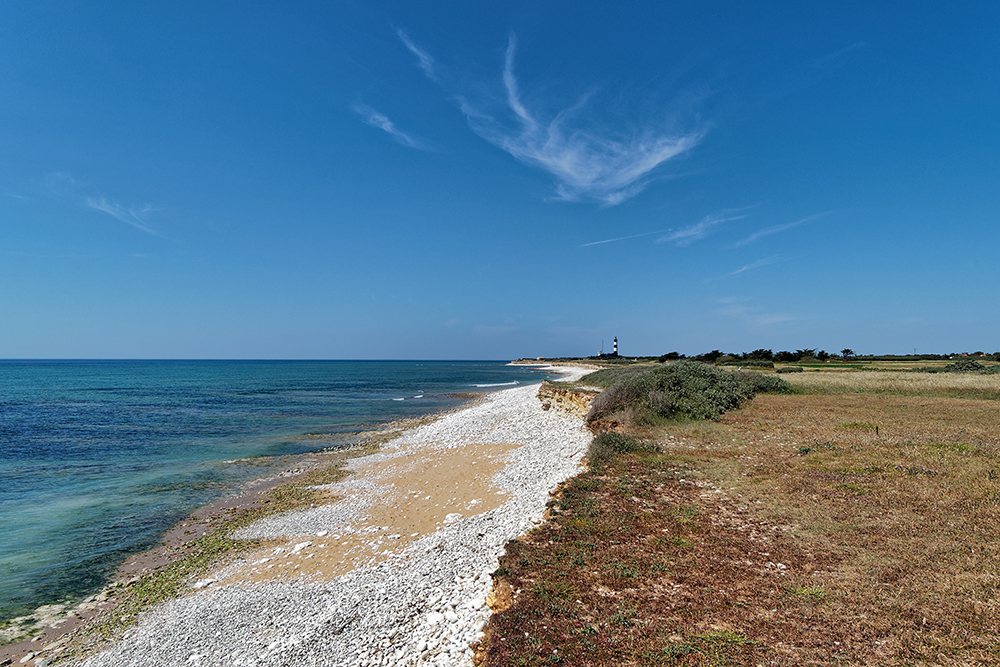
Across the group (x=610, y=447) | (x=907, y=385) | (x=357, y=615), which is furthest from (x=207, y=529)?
(x=907, y=385)

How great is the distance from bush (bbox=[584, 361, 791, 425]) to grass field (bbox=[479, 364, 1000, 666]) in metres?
7.04

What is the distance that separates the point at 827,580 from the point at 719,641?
271 cm

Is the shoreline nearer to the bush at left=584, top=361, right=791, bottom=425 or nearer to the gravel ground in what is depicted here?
the gravel ground

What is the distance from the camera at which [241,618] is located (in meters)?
8.41

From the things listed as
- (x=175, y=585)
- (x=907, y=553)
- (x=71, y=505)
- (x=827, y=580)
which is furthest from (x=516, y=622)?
(x=71, y=505)

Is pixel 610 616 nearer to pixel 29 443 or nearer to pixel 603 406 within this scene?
pixel 603 406

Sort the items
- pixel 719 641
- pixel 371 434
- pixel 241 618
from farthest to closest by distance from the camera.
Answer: pixel 371 434 < pixel 241 618 < pixel 719 641

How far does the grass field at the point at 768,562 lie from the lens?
17.9 feet

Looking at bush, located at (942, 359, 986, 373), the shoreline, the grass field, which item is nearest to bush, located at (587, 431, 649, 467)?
the grass field

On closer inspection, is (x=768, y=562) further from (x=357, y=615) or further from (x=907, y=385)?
(x=907, y=385)

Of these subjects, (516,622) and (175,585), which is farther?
(175,585)

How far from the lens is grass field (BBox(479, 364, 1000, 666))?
17.9 ft

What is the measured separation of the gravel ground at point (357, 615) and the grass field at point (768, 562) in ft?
2.49

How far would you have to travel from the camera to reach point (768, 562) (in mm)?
7586
